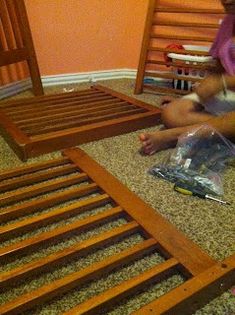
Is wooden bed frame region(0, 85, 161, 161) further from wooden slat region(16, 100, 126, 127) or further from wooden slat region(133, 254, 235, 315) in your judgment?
wooden slat region(133, 254, 235, 315)

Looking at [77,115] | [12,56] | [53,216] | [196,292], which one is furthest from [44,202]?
[12,56]

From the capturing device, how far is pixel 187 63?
4.03ft

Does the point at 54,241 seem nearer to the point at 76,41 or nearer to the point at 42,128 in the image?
the point at 42,128

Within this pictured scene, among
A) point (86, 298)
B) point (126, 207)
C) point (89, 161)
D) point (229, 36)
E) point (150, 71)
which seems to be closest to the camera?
point (86, 298)

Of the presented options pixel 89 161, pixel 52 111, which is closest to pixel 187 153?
pixel 89 161

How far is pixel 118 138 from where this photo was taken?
93 cm

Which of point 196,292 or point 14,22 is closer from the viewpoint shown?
point 196,292

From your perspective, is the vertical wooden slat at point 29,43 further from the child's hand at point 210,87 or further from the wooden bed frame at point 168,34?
the child's hand at point 210,87

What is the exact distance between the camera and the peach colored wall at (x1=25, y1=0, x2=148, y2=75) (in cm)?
137

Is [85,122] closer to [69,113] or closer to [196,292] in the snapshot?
[69,113]

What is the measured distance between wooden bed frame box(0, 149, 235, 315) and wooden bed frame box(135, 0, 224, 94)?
71 cm

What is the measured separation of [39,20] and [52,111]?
55 cm

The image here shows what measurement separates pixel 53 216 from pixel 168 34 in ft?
3.55

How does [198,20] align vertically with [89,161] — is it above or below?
above
